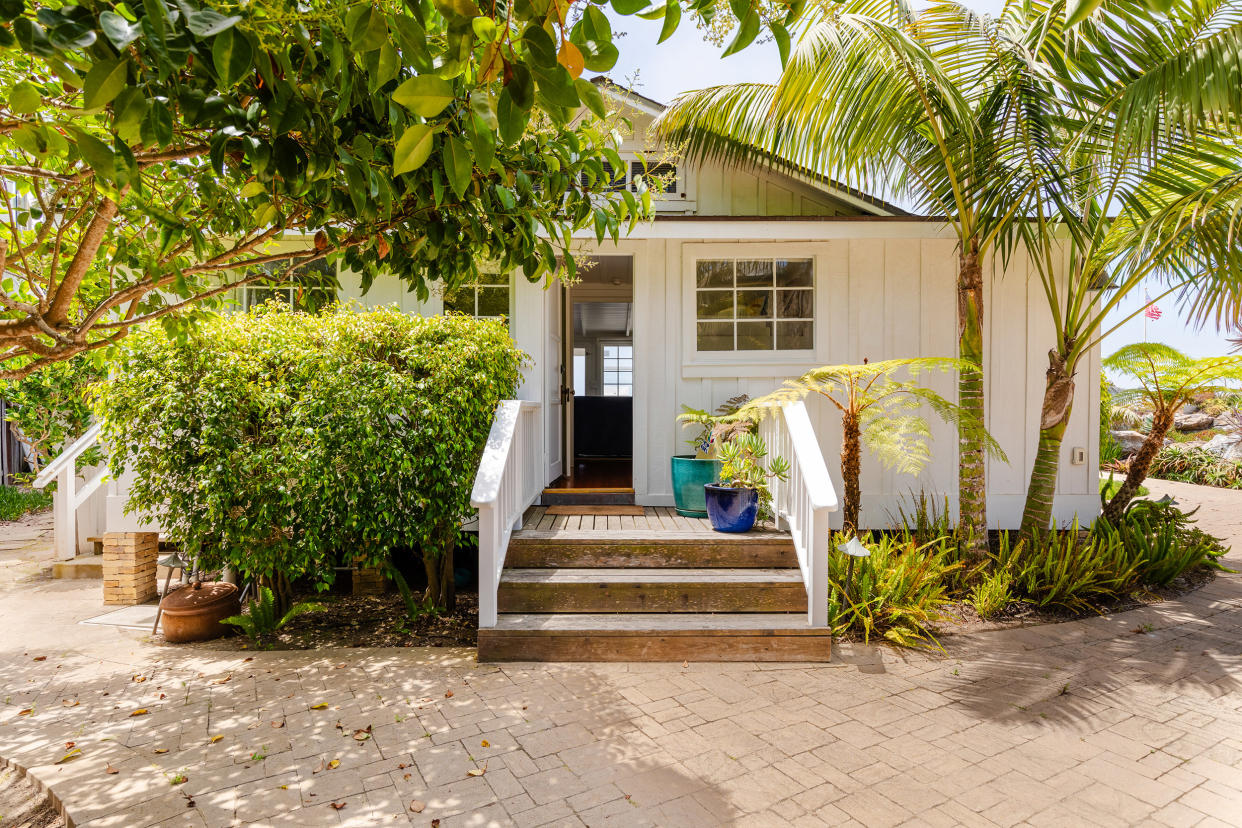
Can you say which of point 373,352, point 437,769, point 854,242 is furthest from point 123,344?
point 854,242

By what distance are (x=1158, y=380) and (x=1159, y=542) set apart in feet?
6.26

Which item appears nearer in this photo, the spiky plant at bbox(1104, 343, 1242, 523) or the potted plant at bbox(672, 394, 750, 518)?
the potted plant at bbox(672, 394, 750, 518)

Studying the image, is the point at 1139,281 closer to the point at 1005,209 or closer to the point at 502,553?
the point at 1005,209

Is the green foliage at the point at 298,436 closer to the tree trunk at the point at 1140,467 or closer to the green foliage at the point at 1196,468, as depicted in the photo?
the tree trunk at the point at 1140,467

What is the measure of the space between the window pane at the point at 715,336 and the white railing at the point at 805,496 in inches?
42.6

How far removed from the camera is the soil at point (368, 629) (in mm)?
4492

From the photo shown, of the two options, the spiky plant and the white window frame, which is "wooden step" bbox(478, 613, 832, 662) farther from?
the spiky plant

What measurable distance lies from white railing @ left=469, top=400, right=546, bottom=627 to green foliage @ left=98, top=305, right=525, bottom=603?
29cm

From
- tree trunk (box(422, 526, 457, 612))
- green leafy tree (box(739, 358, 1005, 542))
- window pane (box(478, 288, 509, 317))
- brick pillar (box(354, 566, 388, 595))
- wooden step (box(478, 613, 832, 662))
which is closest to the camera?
wooden step (box(478, 613, 832, 662))

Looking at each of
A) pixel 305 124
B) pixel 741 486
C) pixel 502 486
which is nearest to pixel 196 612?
pixel 502 486

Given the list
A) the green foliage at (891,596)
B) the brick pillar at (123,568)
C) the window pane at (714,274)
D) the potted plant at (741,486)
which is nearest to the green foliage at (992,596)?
the green foliage at (891,596)

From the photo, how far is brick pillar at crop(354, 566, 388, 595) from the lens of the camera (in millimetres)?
5695

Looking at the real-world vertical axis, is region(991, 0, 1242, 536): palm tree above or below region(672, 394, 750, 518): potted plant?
above

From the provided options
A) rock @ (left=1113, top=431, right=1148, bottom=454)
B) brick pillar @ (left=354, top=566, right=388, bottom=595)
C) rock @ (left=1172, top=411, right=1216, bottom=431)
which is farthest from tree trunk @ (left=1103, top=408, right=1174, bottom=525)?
rock @ (left=1172, top=411, right=1216, bottom=431)
